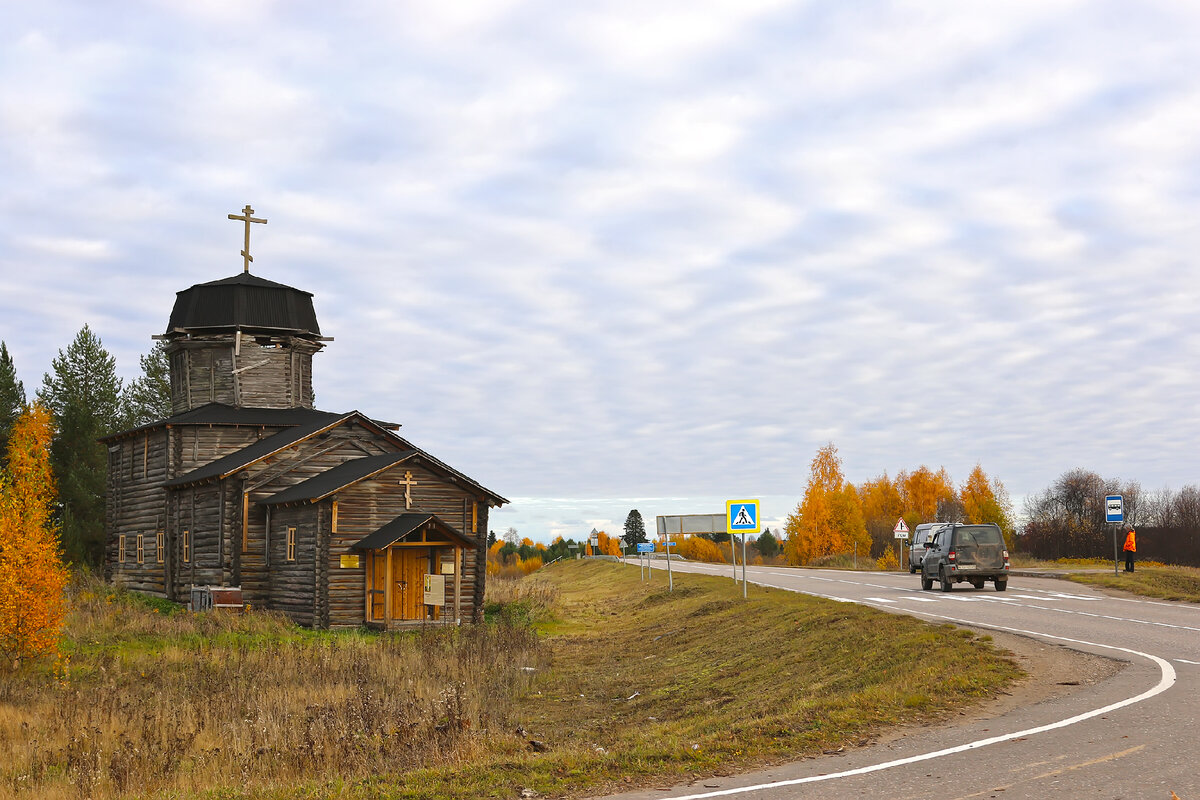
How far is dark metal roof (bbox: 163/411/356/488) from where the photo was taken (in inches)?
1393

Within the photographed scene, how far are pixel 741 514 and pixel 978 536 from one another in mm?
7340

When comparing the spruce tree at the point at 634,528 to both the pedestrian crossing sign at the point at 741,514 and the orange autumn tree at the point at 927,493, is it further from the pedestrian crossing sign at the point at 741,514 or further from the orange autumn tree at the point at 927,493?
the pedestrian crossing sign at the point at 741,514

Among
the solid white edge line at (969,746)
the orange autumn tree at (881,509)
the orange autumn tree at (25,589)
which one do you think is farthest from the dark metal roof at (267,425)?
the orange autumn tree at (881,509)

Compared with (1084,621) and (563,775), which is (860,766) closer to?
(563,775)

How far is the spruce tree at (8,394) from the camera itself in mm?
62875

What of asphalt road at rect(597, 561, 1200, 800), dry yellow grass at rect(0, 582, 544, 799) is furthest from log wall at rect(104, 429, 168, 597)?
asphalt road at rect(597, 561, 1200, 800)

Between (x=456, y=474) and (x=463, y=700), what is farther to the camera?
(x=456, y=474)

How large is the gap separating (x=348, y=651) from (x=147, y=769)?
1245 centimetres

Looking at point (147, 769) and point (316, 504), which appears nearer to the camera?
point (147, 769)

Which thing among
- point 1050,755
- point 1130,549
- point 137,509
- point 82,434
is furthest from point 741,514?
point 82,434

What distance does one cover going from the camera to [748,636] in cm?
2403

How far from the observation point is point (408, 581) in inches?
1348

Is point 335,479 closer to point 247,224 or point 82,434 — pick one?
point 247,224

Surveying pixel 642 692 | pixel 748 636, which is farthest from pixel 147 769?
pixel 748 636
